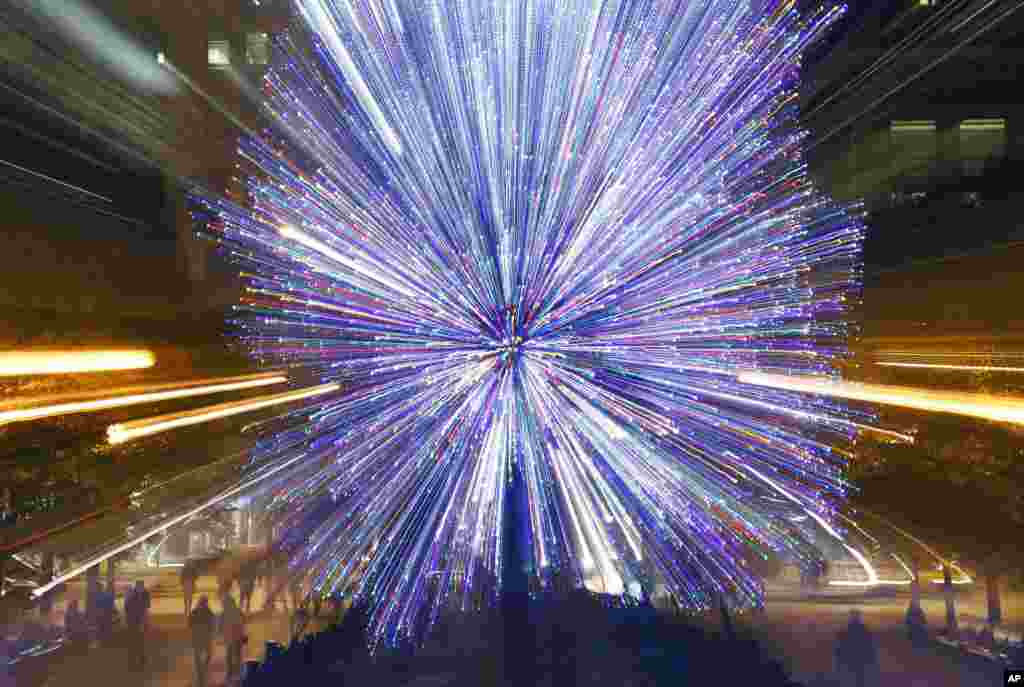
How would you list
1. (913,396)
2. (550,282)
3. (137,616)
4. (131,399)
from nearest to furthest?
1. (550,282)
2. (137,616)
3. (131,399)
4. (913,396)

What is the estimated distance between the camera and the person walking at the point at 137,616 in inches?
101

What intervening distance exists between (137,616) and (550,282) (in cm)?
209

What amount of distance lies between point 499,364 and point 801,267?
5.25ft

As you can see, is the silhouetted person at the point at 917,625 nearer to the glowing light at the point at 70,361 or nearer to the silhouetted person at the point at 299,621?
the silhouetted person at the point at 299,621

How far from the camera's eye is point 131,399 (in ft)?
9.40

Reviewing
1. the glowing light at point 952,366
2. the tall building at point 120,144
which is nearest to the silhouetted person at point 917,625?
the glowing light at point 952,366

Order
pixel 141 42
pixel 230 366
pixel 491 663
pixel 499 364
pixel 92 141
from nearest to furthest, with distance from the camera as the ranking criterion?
pixel 499 364, pixel 491 663, pixel 92 141, pixel 141 42, pixel 230 366

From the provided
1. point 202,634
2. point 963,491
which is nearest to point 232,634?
point 202,634

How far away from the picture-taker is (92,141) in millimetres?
2895

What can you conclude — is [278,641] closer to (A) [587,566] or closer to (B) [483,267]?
(A) [587,566]

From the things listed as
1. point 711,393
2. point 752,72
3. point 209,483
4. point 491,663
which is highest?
point 752,72

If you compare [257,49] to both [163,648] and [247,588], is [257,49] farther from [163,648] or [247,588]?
[163,648]

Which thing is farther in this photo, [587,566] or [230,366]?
[230,366]

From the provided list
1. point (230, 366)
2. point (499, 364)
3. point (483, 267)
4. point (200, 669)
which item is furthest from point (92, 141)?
point (200, 669)
